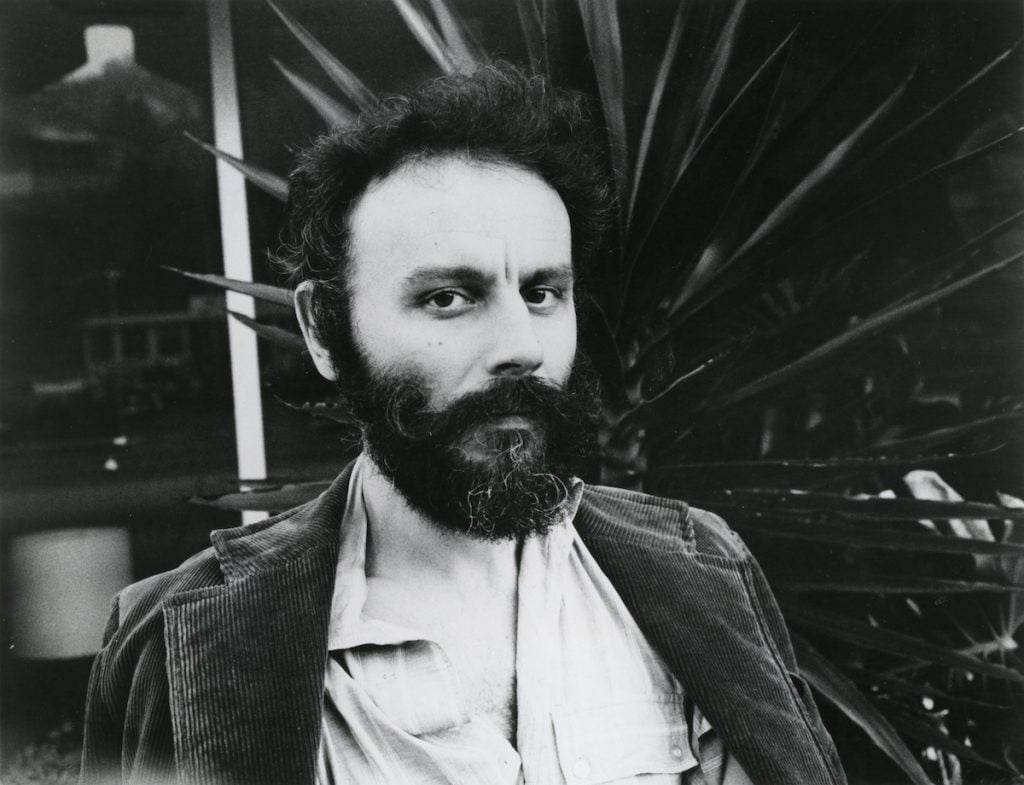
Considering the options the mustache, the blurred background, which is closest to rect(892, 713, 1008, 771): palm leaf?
the mustache

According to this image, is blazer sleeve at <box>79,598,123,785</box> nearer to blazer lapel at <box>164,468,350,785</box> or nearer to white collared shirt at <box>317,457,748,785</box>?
blazer lapel at <box>164,468,350,785</box>

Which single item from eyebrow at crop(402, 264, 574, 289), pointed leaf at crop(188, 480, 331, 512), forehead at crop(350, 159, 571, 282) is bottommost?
pointed leaf at crop(188, 480, 331, 512)

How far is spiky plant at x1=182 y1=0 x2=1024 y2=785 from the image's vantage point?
2.03 m

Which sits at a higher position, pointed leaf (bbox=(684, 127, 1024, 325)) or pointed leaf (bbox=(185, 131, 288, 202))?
pointed leaf (bbox=(185, 131, 288, 202))

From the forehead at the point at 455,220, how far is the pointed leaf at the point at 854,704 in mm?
1131

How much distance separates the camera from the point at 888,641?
207 cm

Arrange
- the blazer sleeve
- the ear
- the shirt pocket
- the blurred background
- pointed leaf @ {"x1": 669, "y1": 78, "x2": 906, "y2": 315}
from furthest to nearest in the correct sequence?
pointed leaf @ {"x1": 669, "y1": 78, "x2": 906, "y2": 315}, the blurred background, the ear, the blazer sleeve, the shirt pocket

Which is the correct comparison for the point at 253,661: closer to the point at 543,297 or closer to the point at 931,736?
the point at 543,297

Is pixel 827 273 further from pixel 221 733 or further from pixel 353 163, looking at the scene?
pixel 221 733

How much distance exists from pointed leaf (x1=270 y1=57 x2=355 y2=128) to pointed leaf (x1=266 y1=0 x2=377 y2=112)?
4 centimetres

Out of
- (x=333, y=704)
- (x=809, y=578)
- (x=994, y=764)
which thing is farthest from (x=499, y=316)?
(x=994, y=764)

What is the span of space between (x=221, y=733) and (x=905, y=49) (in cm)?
218

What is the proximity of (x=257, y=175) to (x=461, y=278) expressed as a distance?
73cm

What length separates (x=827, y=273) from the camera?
2.19 metres
